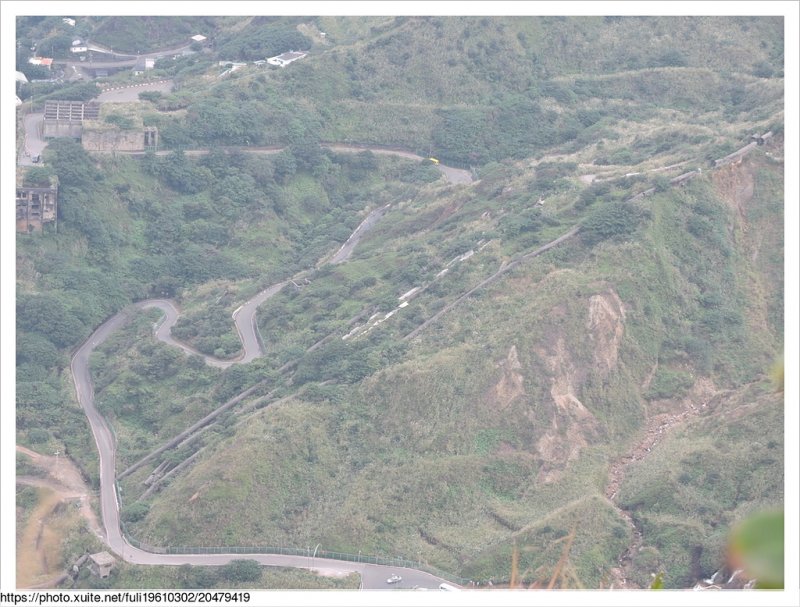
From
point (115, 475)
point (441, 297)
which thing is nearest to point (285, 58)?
point (441, 297)

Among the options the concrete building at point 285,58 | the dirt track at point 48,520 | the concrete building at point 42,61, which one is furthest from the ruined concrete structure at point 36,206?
the concrete building at point 42,61

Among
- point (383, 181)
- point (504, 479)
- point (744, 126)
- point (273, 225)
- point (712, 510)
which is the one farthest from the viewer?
point (383, 181)

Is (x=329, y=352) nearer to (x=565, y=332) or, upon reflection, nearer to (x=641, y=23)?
(x=565, y=332)

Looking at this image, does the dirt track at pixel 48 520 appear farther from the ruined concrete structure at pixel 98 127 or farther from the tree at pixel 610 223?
the ruined concrete structure at pixel 98 127

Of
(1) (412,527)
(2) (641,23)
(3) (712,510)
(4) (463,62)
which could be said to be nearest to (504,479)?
(1) (412,527)

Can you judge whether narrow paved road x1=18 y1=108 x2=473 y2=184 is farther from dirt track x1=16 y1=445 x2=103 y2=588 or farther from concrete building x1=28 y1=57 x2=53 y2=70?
dirt track x1=16 y1=445 x2=103 y2=588

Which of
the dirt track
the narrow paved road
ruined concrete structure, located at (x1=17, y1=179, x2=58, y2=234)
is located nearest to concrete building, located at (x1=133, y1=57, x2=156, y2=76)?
the narrow paved road
